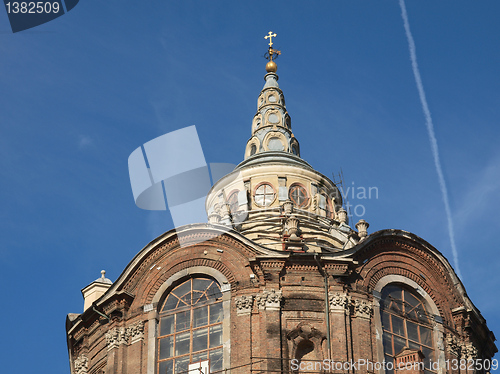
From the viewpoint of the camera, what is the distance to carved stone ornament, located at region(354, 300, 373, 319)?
50.1 metres

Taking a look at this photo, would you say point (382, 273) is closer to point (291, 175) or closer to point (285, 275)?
point (285, 275)

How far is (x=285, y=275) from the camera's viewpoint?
5075 cm

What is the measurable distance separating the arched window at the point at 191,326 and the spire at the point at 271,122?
1606 cm

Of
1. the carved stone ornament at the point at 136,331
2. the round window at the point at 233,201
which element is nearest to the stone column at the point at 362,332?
the carved stone ornament at the point at 136,331

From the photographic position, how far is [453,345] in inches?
2051

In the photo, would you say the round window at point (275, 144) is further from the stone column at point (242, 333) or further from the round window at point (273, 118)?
the stone column at point (242, 333)

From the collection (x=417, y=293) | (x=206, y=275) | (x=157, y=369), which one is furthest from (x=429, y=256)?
(x=157, y=369)

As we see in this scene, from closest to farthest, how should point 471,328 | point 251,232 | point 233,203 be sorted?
point 471,328, point 251,232, point 233,203

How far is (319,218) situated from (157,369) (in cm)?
1453

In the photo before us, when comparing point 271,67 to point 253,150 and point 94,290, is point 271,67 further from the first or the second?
point 94,290

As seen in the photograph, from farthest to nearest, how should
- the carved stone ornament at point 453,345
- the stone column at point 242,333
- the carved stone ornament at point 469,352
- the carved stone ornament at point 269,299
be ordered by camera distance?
1. the carved stone ornament at point 469,352
2. the carved stone ornament at point 453,345
3. the carved stone ornament at point 269,299
4. the stone column at point 242,333

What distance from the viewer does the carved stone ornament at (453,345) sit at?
A: 51.9m

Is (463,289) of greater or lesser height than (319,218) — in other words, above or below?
below

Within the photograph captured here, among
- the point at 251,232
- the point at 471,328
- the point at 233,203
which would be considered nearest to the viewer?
the point at 471,328
